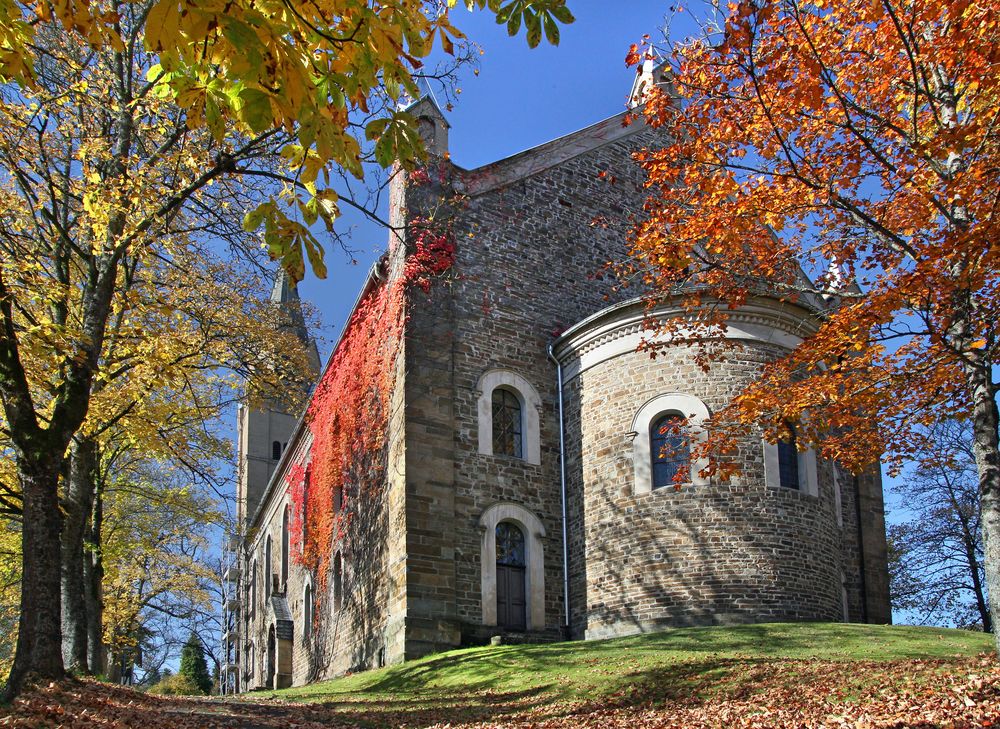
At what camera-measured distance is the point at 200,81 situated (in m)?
5.67

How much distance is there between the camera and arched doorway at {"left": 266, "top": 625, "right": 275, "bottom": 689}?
3063cm

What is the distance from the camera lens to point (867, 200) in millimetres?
12922

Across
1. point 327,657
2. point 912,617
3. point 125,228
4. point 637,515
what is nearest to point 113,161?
point 125,228

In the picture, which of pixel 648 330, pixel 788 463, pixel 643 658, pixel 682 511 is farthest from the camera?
pixel 648 330

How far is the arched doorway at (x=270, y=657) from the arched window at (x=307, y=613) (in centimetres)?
327

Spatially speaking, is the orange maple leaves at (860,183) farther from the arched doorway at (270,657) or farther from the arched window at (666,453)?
the arched doorway at (270,657)

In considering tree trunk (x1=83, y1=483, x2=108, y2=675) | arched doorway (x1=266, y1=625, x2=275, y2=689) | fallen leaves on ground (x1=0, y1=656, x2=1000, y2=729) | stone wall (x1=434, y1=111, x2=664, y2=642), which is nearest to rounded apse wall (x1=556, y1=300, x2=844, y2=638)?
stone wall (x1=434, y1=111, x2=664, y2=642)

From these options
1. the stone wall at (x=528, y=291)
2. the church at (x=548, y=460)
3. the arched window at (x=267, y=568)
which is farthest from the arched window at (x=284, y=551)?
the stone wall at (x=528, y=291)

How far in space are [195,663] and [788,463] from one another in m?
39.1

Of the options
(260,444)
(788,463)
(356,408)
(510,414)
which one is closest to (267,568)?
(260,444)

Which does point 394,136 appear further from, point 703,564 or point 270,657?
point 270,657

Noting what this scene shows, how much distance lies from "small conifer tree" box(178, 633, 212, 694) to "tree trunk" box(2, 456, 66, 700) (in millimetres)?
39187

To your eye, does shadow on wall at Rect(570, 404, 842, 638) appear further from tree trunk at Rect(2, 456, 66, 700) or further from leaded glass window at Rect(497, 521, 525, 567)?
tree trunk at Rect(2, 456, 66, 700)

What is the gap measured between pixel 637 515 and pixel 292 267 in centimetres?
1284
